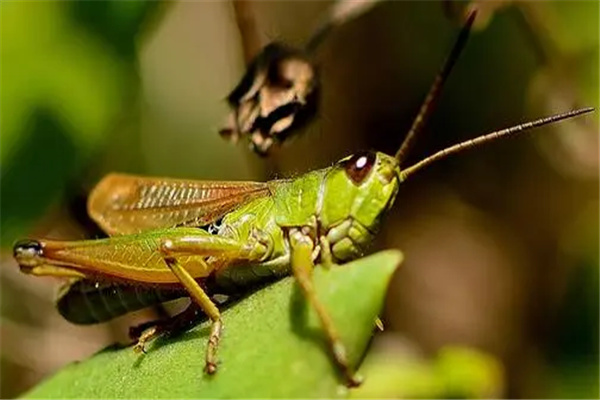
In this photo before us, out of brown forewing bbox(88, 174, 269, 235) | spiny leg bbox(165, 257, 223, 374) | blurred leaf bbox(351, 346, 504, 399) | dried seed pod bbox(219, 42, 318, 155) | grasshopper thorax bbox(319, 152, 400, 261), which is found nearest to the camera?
spiny leg bbox(165, 257, 223, 374)

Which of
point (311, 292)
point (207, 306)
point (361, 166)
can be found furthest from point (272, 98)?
point (311, 292)

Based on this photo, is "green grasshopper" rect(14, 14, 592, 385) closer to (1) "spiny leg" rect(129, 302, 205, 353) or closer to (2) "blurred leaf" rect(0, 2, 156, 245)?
(1) "spiny leg" rect(129, 302, 205, 353)

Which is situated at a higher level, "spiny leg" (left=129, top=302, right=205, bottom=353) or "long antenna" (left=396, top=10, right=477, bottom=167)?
"long antenna" (left=396, top=10, right=477, bottom=167)

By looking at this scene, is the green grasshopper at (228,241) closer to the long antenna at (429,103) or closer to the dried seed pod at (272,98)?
the long antenna at (429,103)

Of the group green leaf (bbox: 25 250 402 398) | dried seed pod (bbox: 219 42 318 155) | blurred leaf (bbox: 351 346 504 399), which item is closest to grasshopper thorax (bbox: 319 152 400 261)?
green leaf (bbox: 25 250 402 398)

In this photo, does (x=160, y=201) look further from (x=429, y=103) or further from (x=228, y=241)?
(x=429, y=103)

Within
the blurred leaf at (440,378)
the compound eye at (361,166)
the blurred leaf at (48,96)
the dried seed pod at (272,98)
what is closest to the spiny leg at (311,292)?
the compound eye at (361,166)

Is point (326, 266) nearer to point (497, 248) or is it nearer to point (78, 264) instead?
point (78, 264)

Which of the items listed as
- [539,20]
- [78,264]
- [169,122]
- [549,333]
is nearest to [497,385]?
[549,333]
